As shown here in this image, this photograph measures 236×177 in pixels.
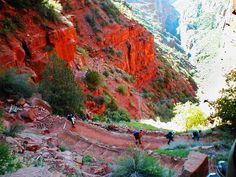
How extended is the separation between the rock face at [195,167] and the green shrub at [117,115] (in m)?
19.0

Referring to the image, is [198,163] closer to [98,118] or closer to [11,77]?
[11,77]

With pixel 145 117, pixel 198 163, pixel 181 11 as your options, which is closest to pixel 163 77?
pixel 145 117

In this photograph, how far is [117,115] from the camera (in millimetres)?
27609

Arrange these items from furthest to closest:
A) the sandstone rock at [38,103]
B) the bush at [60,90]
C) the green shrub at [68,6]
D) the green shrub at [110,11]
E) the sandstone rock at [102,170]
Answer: the green shrub at [110,11] → the green shrub at [68,6] → the bush at [60,90] → the sandstone rock at [38,103] → the sandstone rock at [102,170]

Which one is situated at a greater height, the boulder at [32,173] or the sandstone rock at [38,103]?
the boulder at [32,173]

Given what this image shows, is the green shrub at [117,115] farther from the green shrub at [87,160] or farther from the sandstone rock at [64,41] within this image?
the green shrub at [87,160]

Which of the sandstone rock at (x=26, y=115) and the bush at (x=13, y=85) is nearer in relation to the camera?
the sandstone rock at (x=26, y=115)

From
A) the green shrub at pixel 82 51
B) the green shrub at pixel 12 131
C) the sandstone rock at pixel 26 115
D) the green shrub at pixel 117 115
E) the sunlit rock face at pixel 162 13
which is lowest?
the green shrub at pixel 117 115

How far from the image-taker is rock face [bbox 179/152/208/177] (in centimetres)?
705

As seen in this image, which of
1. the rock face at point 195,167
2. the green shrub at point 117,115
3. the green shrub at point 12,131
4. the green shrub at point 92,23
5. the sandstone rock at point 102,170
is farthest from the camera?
the green shrub at point 92,23

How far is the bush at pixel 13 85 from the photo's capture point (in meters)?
16.0

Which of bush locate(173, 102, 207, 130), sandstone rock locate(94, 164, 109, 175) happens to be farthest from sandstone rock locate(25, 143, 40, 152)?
bush locate(173, 102, 207, 130)

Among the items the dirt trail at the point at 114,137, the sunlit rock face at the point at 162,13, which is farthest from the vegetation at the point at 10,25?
the sunlit rock face at the point at 162,13

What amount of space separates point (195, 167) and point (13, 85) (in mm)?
11085
